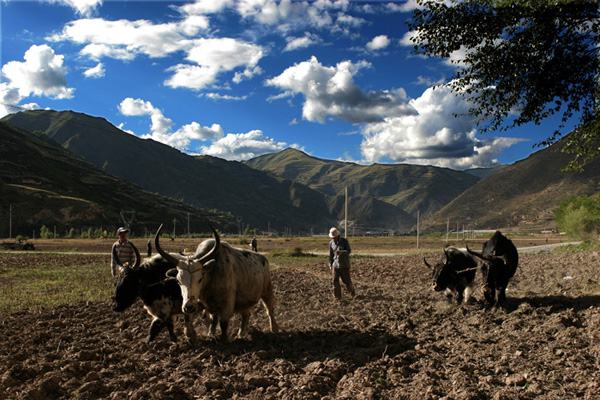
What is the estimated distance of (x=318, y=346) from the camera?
25.8 ft

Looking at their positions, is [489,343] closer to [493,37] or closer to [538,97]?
[538,97]

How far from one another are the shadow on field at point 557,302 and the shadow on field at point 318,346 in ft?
11.7

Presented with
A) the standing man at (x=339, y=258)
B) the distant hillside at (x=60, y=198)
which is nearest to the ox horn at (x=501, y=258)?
the standing man at (x=339, y=258)

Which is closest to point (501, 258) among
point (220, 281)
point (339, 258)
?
point (339, 258)

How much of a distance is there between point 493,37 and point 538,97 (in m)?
1.88

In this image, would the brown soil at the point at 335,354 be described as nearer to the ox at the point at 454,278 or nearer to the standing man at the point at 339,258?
the ox at the point at 454,278

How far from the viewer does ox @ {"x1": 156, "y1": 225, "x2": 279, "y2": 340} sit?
771 cm

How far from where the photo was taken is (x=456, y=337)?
310 inches

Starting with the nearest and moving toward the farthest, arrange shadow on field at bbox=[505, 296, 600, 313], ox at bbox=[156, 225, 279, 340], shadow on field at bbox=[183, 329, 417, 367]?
shadow on field at bbox=[183, 329, 417, 367]
ox at bbox=[156, 225, 279, 340]
shadow on field at bbox=[505, 296, 600, 313]

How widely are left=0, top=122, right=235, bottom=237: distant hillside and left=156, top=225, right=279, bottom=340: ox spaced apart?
304ft

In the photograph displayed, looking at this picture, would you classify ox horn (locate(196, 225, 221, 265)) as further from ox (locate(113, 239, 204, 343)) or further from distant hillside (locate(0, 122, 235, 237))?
distant hillside (locate(0, 122, 235, 237))

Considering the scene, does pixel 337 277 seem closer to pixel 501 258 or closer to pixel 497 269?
pixel 497 269

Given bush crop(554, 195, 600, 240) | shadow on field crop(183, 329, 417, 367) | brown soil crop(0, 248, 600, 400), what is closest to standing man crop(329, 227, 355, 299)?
brown soil crop(0, 248, 600, 400)

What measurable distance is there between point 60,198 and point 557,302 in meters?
107
